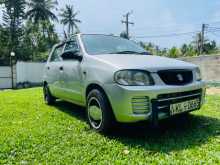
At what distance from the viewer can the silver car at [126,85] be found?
3430 millimetres

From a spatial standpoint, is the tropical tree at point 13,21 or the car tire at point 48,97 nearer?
the car tire at point 48,97

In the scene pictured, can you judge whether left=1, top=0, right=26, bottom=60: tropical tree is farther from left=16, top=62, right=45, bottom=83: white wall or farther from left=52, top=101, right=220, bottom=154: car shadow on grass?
left=52, top=101, right=220, bottom=154: car shadow on grass

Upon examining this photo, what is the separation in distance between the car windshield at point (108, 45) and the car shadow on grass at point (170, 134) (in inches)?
46.9

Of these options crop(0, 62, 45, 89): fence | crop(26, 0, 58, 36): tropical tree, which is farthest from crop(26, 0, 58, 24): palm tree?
crop(0, 62, 45, 89): fence

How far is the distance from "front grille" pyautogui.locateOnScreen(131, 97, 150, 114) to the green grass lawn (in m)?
0.44

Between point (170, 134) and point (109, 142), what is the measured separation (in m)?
0.88

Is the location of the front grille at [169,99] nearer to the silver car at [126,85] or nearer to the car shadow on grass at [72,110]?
the silver car at [126,85]

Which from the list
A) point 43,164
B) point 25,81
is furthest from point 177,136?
point 25,81

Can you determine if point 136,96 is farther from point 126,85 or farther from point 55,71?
point 55,71

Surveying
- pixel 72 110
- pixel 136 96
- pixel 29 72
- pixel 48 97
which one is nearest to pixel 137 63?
pixel 136 96

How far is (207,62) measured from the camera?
11.7 m

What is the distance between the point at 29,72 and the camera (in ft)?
80.8

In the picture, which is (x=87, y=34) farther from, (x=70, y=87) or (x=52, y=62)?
(x=52, y=62)

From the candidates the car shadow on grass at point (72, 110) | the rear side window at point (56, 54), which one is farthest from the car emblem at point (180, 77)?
the rear side window at point (56, 54)
